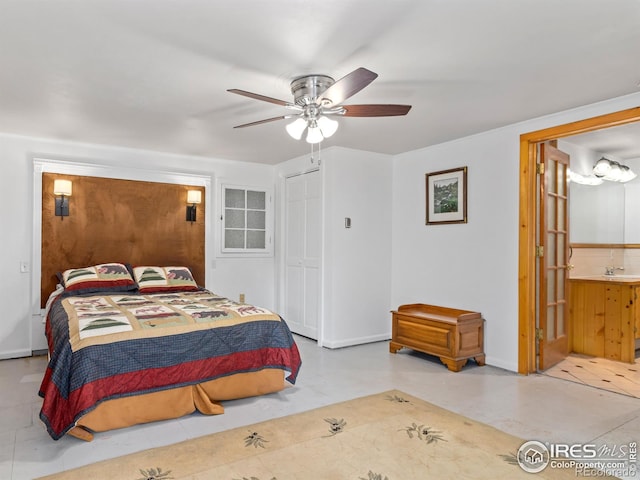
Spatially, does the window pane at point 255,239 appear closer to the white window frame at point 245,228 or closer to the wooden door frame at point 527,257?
the white window frame at point 245,228

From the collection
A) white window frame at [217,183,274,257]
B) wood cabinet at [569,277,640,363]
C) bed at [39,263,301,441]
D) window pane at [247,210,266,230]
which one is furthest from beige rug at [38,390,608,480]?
window pane at [247,210,266,230]

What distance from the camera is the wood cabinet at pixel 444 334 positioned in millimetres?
4055

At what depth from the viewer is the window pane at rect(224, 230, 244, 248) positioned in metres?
5.70

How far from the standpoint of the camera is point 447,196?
4.73 metres

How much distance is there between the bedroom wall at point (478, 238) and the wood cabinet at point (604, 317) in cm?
128

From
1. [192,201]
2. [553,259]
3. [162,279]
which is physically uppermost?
[192,201]

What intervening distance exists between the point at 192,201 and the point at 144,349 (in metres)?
2.87

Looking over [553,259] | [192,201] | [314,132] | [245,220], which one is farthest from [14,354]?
[553,259]

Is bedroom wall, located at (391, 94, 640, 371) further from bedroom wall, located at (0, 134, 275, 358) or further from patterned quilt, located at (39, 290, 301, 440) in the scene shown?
bedroom wall, located at (0, 134, 275, 358)

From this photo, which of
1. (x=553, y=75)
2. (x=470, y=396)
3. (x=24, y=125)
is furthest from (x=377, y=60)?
(x=24, y=125)

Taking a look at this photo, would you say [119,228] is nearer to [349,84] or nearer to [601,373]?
[349,84]

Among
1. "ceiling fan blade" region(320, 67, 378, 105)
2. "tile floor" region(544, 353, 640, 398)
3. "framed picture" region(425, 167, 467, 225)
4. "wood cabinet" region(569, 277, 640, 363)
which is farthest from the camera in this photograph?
"framed picture" region(425, 167, 467, 225)

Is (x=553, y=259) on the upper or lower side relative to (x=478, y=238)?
lower

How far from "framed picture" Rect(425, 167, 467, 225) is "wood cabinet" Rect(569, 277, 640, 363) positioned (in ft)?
5.29
